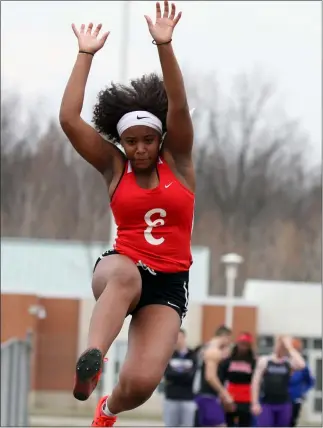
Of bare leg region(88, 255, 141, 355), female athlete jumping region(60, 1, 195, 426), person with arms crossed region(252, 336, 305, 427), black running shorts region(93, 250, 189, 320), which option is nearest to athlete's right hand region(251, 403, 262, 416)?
person with arms crossed region(252, 336, 305, 427)

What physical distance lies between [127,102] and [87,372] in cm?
166

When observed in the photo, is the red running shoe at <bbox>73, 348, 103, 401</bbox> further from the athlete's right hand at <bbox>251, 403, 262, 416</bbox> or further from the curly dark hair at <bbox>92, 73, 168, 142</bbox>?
the athlete's right hand at <bbox>251, 403, 262, 416</bbox>

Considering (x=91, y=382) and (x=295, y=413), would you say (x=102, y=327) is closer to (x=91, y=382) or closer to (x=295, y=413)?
(x=91, y=382)

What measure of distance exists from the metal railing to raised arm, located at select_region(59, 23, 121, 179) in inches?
217

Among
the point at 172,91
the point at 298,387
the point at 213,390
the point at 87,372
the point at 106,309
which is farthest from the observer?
the point at 298,387

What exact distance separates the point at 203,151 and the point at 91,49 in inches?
1451

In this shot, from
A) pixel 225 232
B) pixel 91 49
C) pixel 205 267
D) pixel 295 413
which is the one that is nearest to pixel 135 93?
pixel 91 49

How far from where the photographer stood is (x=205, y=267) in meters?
36.2

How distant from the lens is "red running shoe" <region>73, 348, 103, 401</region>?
16.6 feet

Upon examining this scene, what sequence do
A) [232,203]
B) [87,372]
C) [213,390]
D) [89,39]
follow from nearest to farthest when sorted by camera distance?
[87,372] < [89,39] < [213,390] < [232,203]

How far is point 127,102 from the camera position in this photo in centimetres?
605

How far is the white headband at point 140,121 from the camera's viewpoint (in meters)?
5.85

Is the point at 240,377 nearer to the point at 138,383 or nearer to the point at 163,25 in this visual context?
the point at 138,383

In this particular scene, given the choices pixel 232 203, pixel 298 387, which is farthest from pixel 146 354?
pixel 232 203
